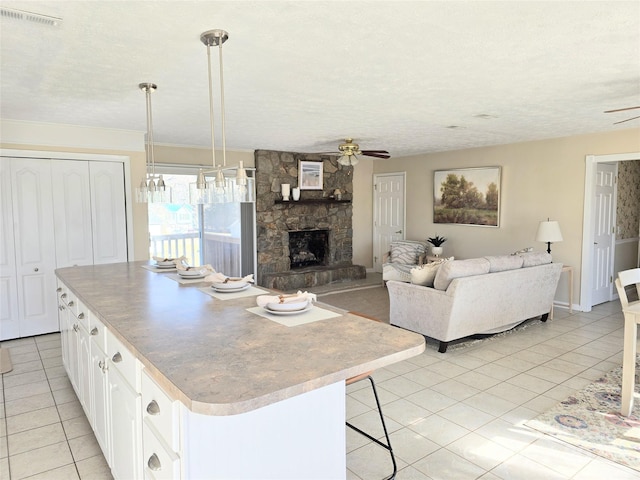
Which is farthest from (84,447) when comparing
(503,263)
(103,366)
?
(503,263)

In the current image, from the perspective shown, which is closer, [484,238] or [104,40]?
[104,40]

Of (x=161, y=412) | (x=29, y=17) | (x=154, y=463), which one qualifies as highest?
(x=29, y=17)

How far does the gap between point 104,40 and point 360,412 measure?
2786 mm

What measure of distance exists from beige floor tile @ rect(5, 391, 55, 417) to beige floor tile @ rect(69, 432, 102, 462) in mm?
642

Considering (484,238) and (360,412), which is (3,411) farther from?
(484,238)

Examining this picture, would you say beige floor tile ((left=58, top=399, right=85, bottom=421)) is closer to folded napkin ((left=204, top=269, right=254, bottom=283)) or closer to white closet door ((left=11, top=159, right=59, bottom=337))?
folded napkin ((left=204, top=269, right=254, bottom=283))

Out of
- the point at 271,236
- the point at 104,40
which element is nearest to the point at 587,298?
the point at 271,236

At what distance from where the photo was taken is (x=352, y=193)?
8352 millimetres

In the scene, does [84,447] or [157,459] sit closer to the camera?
[157,459]

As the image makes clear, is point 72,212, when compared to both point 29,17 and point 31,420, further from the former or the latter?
point 29,17

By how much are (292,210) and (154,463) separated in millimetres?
6078

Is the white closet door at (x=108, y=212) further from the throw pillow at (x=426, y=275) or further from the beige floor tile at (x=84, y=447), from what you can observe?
the throw pillow at (x=426, y=275)

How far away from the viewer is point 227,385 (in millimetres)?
1294

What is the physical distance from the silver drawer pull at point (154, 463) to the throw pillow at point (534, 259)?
4.30 m
